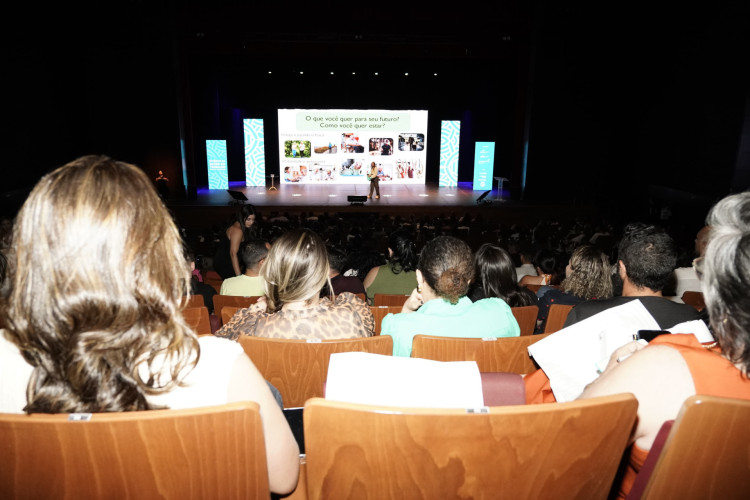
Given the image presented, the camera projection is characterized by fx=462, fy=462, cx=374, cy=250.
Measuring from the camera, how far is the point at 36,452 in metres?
0.84

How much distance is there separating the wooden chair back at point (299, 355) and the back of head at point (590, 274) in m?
1.71

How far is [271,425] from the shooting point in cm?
97

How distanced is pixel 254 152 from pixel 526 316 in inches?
558

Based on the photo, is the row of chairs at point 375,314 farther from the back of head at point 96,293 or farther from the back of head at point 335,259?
the back of head at point 96,293

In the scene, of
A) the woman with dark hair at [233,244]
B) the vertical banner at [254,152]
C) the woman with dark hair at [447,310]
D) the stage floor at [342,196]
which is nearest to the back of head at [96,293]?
the woman with dark hair at [447,310]

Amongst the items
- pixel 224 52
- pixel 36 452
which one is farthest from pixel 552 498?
pixel 224 52

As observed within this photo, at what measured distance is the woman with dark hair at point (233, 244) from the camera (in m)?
5.02

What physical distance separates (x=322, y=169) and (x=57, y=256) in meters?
14.6

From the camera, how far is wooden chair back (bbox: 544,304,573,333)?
2.65 m

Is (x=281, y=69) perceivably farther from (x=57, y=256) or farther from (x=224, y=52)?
(x=57, y=256)

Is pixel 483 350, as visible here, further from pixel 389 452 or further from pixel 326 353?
pixel 389 452

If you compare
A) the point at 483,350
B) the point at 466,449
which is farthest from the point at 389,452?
the point at 483,350

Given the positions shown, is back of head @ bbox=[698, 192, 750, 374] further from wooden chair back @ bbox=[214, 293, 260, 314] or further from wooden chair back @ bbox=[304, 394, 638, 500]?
wooden chair back @ bbox=[214, 293, 260, 314]

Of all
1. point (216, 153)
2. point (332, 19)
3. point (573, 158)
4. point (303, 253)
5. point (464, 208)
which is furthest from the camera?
point (216, 153)
